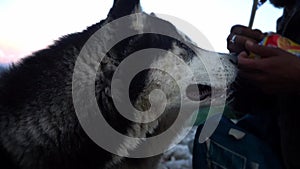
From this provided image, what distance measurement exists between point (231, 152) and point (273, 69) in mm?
550

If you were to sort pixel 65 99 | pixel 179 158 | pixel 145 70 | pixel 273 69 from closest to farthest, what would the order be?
1. pixel 273 69
2. pixel 65 99
3. pixel 145 70
4. pixel 179 158

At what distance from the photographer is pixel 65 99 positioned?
4.46 ft

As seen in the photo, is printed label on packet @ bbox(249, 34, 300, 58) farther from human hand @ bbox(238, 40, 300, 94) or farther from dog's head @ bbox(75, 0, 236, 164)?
dog's head @ bbox(75, 0, 236, 164)

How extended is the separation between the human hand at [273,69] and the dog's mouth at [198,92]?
0.45 m

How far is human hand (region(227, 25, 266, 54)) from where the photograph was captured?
5.11 ft

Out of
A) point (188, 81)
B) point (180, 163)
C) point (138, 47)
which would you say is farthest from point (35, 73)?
point (180, 163)

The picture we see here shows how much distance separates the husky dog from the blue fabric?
0.32 metres

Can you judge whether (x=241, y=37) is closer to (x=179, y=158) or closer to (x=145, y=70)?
(x=145, y=70)

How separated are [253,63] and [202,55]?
0.56 meters

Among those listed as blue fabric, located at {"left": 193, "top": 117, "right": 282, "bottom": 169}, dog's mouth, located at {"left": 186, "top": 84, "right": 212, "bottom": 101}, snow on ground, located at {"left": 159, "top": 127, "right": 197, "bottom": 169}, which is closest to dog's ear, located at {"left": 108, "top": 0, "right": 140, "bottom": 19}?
dog's mouth, located at {"left": 186, "top": 84, "right": 212, "bottom": 101}

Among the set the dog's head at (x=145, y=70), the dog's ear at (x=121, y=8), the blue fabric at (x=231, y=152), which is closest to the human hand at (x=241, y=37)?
the dog's head at (x=145, y=70)

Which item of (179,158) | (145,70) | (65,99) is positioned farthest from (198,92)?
(179,158)

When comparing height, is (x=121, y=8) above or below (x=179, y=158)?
above

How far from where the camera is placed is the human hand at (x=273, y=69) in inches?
47.6
